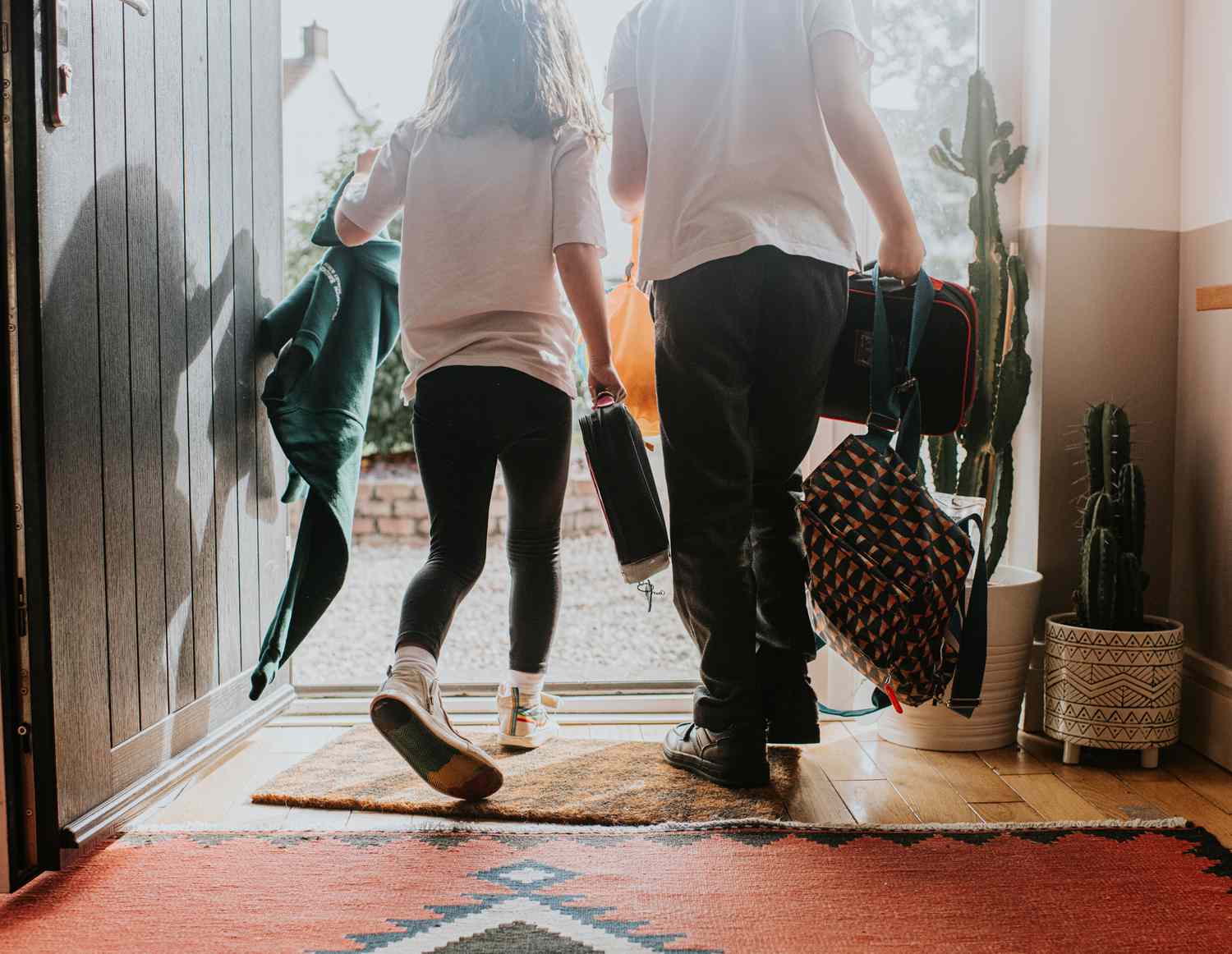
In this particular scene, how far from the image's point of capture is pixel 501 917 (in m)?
1.30

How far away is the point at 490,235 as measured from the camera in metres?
1.74

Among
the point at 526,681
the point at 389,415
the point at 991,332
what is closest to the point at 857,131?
the point at 991,332

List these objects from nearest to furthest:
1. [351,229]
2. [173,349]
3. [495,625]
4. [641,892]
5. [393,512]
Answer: [641,892], [173,349], [351,229], [495,625], [393,512]

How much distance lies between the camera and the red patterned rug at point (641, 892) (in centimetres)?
125

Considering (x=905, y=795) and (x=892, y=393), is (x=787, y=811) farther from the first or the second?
(x=892, y=393)

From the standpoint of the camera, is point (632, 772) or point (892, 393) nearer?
point (892, 393)

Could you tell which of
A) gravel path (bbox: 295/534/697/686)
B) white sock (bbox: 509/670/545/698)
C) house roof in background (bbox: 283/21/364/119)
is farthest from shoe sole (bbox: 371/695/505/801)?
house roof in background (bbox: 283/21/364/119)

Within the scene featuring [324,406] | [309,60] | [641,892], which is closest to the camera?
[641,892]

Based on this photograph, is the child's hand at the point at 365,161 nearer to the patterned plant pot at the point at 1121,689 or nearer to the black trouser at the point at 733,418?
the black trouser at the point at 733,418

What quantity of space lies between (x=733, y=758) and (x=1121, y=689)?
2.36 feet

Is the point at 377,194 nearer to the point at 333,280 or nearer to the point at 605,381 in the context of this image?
the point at 333,280

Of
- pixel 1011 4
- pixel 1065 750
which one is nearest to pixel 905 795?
pixel 1065 750

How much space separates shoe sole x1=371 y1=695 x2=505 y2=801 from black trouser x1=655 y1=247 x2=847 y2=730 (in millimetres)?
401

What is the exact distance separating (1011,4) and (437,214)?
1322 millimetres
